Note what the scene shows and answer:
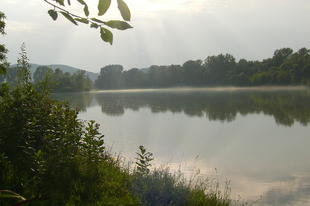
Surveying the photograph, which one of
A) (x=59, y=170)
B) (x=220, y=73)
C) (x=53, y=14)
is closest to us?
(x=53, y=14)

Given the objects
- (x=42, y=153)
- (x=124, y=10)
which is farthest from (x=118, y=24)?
(x=42, y=153)

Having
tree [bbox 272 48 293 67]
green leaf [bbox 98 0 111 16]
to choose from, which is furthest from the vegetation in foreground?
tree [bbox 272 48 293 67]

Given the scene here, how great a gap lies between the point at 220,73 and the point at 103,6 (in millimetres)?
109652

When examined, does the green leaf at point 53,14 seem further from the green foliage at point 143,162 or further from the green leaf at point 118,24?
the green foliage at point 143,162

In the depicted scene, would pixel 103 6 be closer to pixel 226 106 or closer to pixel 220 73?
pixel 226 106

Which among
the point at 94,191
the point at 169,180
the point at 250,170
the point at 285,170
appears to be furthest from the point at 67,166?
the point at 285,170

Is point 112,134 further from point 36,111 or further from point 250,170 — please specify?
point 36,111

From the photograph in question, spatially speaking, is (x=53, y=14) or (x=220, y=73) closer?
(x=53, y=14)

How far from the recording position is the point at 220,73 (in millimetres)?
106812

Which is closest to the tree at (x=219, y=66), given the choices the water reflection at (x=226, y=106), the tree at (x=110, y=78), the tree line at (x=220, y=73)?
the tree line at (x=220, y=73)

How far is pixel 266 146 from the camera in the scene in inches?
404

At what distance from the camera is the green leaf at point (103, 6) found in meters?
1.35

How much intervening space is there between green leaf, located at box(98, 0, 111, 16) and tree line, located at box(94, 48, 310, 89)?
257 ft

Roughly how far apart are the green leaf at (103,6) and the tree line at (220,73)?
78393 millimetres
